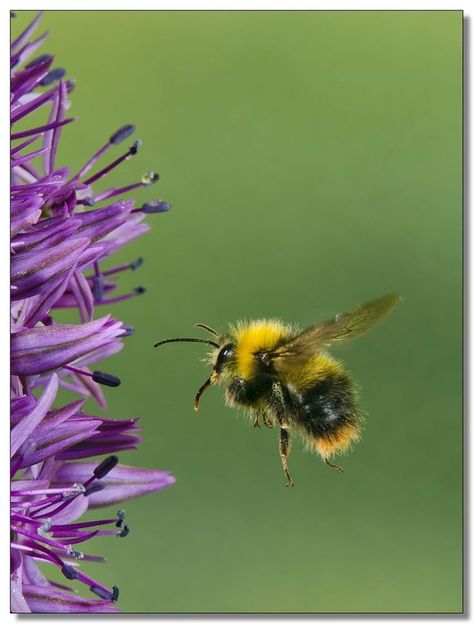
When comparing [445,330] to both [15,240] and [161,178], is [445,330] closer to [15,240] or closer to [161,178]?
[161,178]

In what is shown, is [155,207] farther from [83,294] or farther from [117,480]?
[117,480]

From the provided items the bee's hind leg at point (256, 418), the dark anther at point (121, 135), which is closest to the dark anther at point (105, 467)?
the bee's hind leg at point (256, 418)

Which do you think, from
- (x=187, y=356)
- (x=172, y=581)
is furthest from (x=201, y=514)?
(x=187, y=356)

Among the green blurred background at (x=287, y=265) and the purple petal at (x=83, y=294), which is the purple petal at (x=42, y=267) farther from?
the green blurred background at (x=287, y=265)

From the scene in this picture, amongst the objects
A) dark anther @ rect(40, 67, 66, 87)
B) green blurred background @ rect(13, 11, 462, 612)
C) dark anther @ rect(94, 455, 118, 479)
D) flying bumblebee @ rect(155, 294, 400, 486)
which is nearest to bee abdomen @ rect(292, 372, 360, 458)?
flying bumblebee @ rect(155, 294, 400, 486)

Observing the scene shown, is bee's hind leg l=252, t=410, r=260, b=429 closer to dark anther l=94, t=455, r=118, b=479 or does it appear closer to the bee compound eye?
the bee compound eye

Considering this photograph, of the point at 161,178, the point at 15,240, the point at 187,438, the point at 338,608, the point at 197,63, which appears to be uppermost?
the point at 197,63
